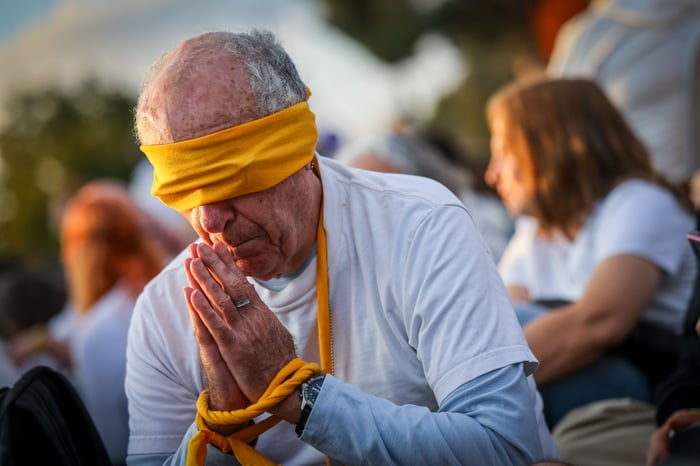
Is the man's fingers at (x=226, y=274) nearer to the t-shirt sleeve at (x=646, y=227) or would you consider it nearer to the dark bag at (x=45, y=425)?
the dark bag at (x=45, y=425)

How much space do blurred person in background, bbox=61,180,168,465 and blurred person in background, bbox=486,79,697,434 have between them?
2.37 meters

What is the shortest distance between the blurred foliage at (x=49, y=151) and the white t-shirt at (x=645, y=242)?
18755mm

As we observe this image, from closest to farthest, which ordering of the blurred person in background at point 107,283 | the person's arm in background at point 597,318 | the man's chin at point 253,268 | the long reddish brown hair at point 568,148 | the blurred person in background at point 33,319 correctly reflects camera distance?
the man's chin at point 253,268, the person's arm in background at point 597,318, the long reddish brown hair at point 568,148, the blurred person in background at point 107,283, the blurred person in background at point 33,319

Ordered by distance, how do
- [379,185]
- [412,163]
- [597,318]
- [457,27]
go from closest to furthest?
[379,185]
[597,318]
[412,163]
[457,27]

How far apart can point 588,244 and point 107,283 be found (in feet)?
10.4

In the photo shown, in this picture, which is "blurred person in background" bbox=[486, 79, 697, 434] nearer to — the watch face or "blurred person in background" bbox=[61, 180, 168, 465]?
the watch face

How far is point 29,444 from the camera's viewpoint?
2303 millimetres

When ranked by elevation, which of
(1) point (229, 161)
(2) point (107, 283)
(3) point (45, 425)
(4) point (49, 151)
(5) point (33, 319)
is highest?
(1) point (229, 161)

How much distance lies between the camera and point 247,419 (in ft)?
7.32

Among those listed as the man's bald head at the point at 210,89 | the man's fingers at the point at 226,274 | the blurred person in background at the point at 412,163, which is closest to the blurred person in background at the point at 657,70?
the blurred person in background at the point at 412,163

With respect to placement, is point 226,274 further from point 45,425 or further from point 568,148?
point 568,148

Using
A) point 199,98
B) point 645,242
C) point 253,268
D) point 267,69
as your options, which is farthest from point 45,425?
point 645,242

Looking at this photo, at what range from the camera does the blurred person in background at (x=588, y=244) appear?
12.0 ft

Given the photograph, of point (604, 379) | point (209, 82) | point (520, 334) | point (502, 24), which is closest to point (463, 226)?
point (520, 334)
